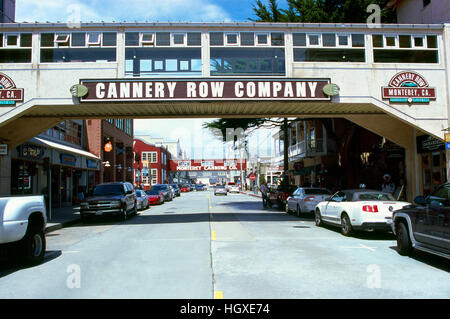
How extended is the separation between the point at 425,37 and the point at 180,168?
80.3 m

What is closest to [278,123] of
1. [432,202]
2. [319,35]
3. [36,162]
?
[319,35]

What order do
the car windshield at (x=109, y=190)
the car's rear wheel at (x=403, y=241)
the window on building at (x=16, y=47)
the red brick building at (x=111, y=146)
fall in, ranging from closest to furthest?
the car's rear wheel at (x=403, y=241)
the window on building at (x=16, y=47)
the car windshield at (x=109, y=190)
the red brick building at (x=111, y=146)

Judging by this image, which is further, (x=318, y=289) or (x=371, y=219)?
(x=371, y=219)

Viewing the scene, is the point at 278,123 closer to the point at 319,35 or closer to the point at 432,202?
the point at 319,35

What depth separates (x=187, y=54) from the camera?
51.4 feet

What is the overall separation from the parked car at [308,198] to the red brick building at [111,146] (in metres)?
20.0

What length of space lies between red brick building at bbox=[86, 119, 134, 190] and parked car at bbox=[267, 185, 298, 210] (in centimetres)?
1560

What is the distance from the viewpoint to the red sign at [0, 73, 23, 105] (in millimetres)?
14531

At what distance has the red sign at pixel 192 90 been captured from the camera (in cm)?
1457

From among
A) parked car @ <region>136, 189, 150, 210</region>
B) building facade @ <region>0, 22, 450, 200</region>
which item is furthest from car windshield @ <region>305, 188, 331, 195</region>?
parked car @ <region>136, 189, 150, 210</region>

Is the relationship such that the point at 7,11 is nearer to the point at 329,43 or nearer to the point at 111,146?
the point at 111,146

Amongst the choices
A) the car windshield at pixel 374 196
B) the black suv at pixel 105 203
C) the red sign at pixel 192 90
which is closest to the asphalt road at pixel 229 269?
the car windshield at pixel 374 196

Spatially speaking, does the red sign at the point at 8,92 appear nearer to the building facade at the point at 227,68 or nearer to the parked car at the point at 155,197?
the building facade at the point at 227,68
